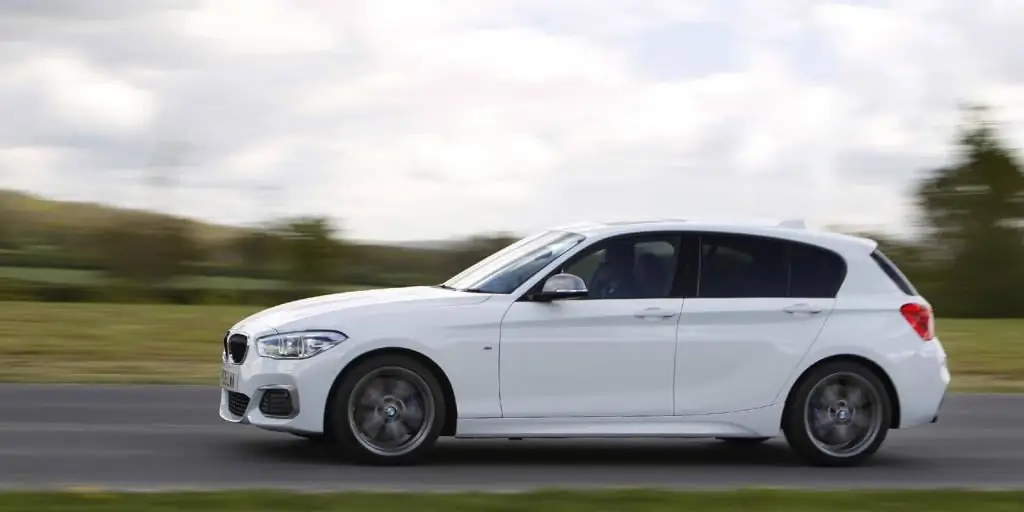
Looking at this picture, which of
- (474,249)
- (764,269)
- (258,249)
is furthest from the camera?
(258,249)

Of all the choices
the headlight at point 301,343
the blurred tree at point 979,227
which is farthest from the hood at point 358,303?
the blurred tree at point 979,227

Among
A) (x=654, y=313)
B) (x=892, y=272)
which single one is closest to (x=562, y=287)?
(x=654, y=313)

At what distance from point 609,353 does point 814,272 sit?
163 cm

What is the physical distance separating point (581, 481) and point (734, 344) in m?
1.54

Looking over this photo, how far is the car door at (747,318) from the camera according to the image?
1067 centimetres

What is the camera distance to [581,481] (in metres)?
9.88

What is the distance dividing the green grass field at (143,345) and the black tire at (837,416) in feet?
26.2

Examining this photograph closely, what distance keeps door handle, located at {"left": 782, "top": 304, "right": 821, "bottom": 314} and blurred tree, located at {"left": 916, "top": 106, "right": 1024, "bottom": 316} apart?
89.2 ft

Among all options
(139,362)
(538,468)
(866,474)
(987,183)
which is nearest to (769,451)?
(866,474)

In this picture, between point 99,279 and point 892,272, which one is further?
point 99,279

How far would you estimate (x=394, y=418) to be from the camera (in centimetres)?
1021

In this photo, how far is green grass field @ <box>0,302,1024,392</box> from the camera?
1828 centimetres

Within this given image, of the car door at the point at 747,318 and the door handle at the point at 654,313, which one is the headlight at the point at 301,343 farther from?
the car door at the point at 747,318

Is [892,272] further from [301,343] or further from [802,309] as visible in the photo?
[301,343]
